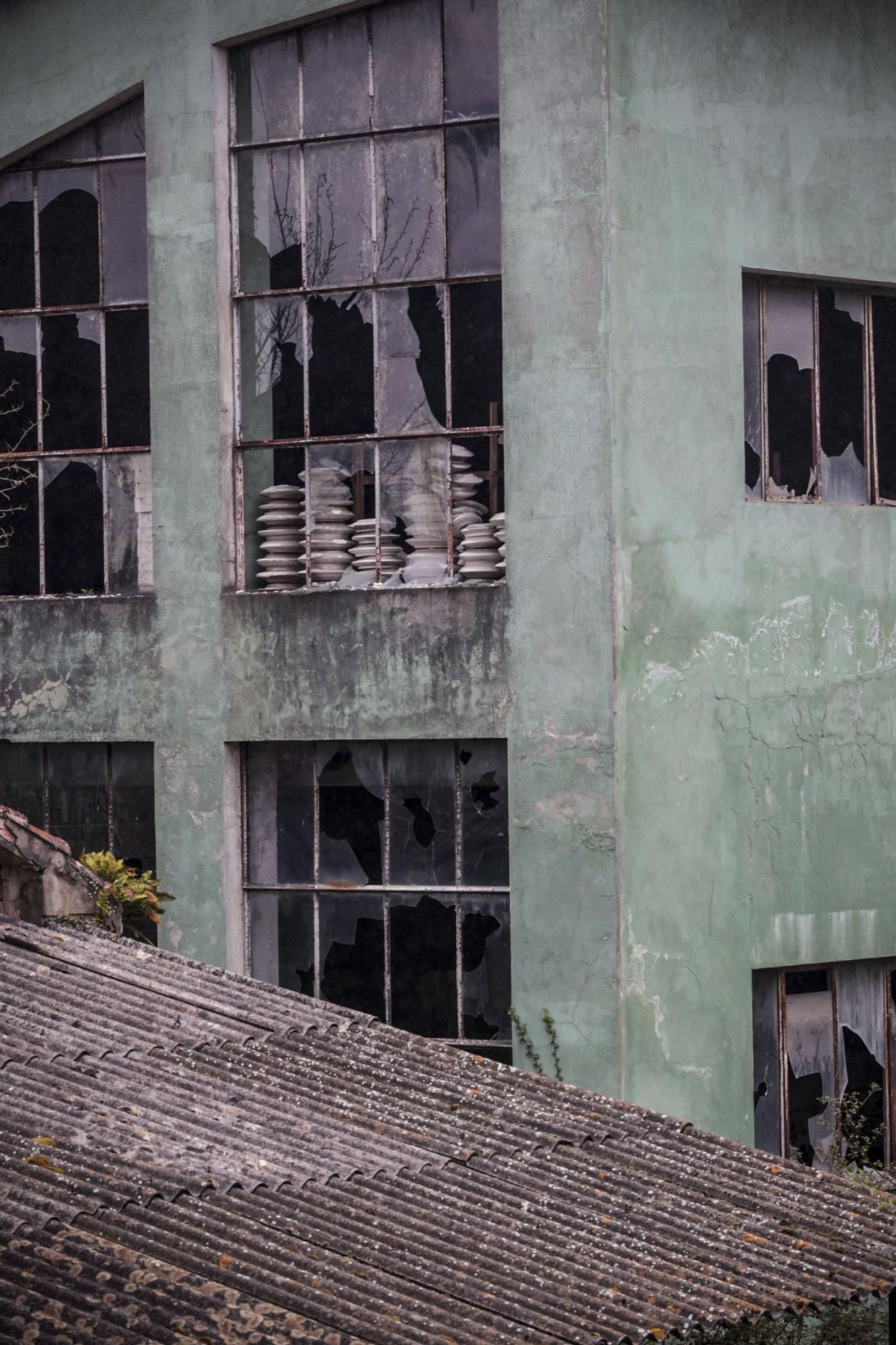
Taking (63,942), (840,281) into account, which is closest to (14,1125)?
(63,942)

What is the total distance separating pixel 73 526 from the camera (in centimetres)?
1490

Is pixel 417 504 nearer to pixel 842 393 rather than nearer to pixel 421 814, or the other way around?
pixel 421 814

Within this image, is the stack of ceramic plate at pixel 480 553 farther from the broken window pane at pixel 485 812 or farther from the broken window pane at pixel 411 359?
the broken window pane at pixel 485 812

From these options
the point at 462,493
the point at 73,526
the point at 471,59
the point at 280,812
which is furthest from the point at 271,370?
the point at 280,812

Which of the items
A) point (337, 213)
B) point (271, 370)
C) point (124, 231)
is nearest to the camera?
point (337, 213)

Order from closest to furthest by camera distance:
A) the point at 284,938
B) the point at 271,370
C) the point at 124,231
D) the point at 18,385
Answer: the point at 284,938 < the point at 271,370 < the point at 124,231 < the point at 18,385

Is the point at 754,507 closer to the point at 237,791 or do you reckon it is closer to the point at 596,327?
the point at 596,327

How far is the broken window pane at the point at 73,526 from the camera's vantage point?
48.6 ft

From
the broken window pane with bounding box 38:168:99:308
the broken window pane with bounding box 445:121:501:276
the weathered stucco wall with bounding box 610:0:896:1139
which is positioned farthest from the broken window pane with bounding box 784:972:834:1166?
the broken window pane with bounding box 38:168:99:308

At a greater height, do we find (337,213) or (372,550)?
(337,213)

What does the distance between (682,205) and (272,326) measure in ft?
10.7

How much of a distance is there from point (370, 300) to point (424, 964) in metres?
4.97

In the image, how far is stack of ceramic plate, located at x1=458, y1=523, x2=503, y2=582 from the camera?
44.4 ft

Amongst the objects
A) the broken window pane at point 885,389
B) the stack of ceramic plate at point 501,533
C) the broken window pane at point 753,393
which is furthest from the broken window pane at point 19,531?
the broken window pane at point 885,389
